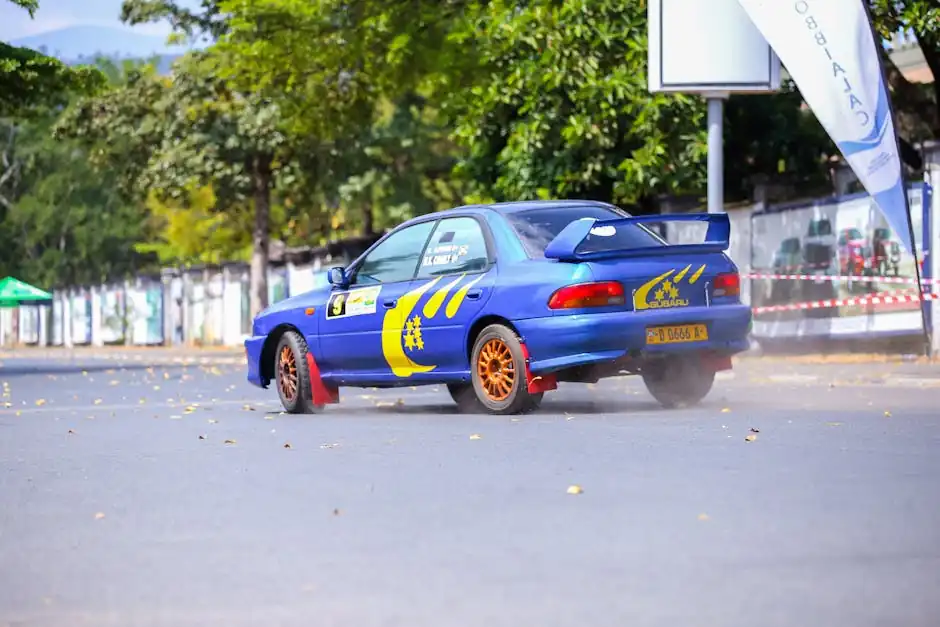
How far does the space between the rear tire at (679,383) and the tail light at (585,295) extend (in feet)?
3.66

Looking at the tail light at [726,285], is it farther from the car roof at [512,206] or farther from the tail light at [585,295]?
the car roof at [512,206]

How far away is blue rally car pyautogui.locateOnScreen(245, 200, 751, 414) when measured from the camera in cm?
1365

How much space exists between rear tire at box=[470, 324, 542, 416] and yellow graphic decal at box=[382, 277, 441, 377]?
50 cm

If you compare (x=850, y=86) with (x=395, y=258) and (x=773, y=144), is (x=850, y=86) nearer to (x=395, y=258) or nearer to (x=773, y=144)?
(x=395, y=258)

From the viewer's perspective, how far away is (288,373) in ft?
52.3

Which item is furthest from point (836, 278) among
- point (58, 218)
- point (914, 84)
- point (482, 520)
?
point (58, 218)

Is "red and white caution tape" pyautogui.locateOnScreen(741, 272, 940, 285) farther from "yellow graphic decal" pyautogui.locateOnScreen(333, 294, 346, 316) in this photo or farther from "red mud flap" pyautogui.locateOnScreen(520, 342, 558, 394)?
"red mud flap" pyautogui.locateOnScreen(520, 342, 558, 394)

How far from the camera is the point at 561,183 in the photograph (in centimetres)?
3092

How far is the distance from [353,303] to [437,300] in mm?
1101

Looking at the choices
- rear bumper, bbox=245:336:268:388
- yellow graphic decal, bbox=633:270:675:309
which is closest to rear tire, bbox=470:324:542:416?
yellow graphic decal, bbox=633:270:675:309

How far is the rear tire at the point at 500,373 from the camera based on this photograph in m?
13.8

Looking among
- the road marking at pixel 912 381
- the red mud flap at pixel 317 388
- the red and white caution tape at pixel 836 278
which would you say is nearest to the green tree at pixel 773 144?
the red and white caution tape at pixel 836 278

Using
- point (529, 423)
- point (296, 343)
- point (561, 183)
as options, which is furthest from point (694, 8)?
point (529, 423)

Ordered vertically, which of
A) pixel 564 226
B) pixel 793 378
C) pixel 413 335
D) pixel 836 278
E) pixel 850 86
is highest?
pixel 850 86
